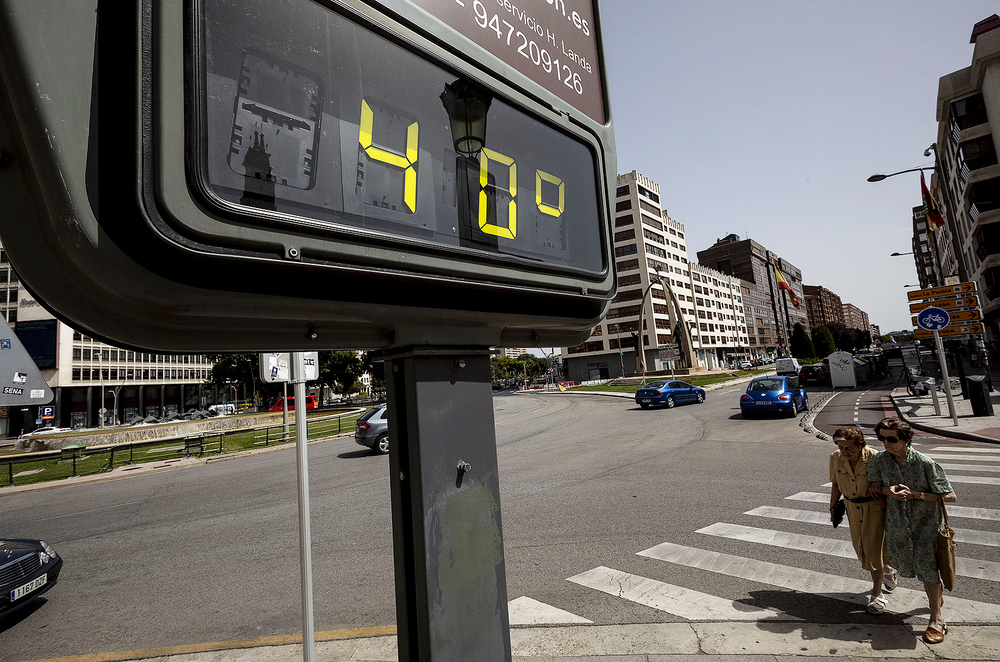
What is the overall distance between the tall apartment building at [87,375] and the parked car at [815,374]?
5409 cm

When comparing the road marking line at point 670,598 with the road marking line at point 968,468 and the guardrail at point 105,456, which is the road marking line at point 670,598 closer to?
the road marking line at point 968,468

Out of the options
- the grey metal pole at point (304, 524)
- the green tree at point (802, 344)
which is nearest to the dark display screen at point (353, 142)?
the grey metal pole at point (304, 524)

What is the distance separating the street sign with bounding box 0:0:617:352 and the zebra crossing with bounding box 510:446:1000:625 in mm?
3785

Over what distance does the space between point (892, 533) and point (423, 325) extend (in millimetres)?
4883

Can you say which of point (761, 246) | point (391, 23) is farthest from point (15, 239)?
point (761, 246)

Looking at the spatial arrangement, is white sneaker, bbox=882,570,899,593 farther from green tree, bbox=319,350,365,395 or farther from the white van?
green tree, bbox=319,350,365,395

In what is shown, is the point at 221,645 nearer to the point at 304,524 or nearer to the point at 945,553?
the point at 304,524

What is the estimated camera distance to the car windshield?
18547mm

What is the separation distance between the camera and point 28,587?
218 inches

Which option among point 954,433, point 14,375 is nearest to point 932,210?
point 954,433

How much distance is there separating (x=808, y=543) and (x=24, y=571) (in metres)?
9.09

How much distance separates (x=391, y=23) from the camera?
1.49m

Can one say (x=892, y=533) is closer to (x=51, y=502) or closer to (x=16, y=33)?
(x=16, y=33)

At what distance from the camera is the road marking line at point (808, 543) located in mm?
4911
